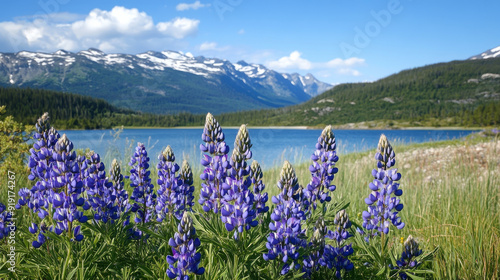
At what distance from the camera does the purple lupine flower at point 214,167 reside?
250cm

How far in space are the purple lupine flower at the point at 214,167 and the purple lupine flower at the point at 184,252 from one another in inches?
19.1

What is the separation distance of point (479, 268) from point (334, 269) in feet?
6.32

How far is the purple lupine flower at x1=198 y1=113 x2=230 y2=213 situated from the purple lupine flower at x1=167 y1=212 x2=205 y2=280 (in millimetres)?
486

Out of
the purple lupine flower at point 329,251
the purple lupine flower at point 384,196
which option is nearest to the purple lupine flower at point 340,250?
the purple lupine flower at point 329,251

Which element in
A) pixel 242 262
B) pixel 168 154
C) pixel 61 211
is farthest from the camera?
pixel 168 154

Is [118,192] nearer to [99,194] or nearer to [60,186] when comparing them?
[99,194]

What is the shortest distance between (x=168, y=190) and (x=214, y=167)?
3.24ft

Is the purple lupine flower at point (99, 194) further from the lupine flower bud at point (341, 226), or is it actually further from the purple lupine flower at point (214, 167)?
the lupine flower bud at point (341, 226)

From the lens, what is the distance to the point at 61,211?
260cm

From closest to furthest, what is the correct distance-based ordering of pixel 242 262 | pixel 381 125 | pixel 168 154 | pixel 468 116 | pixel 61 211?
pixel 242 262, pixel 61 211, pixel 168 154, pixel 468 116, pixel 381 125

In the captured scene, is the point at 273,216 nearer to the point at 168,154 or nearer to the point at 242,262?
the point at 242,262

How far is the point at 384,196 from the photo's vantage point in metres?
2.83

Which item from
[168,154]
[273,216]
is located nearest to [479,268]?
[273,216]

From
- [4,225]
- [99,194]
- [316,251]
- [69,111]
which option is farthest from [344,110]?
[4,225]
